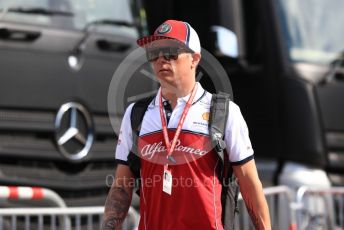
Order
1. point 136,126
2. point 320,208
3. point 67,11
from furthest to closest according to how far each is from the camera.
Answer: point 320,208 → point 67,11 → point 136,126

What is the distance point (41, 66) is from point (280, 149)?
280 centimetres

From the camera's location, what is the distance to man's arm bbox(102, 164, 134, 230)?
390 cm

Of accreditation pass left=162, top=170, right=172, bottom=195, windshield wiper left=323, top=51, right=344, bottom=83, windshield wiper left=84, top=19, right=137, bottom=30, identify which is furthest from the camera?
windshield wiper left=323, top=51, right=344, bottom=83

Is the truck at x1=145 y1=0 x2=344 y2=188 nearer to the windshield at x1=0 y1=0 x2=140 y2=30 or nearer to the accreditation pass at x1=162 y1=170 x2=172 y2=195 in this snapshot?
the windshield at x1=0 y1=0 x2=140 y2=30

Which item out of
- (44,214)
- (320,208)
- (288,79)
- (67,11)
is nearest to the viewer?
(44,214)

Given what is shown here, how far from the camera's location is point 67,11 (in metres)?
7.02

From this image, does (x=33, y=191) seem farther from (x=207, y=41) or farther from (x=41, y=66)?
(x=207, y=41)

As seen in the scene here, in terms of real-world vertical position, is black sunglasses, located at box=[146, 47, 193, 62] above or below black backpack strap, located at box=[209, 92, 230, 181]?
above

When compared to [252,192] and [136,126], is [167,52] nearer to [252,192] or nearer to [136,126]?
Result: [136,126]

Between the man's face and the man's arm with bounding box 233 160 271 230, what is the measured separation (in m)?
0.45

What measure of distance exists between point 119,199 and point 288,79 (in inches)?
185

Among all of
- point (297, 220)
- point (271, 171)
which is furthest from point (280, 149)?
point (297, 220)

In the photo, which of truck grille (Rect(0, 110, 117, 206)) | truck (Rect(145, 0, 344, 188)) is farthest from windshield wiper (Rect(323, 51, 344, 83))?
truck grille (Rect(0, 110, 117, 206))

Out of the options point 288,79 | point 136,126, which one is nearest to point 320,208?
point 288,79
